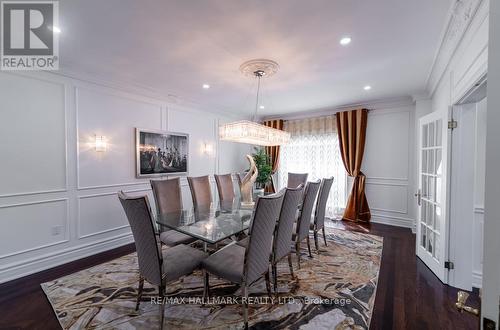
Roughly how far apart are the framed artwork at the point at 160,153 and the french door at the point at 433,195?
3897mm

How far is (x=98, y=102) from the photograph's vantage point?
3.18 m

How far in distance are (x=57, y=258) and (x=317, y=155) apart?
4.95 metres

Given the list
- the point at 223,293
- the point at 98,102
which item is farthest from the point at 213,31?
the point at 223,293

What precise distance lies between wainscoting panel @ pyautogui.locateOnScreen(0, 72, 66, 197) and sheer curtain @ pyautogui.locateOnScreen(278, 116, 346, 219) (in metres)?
4.25

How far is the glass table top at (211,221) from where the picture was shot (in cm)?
201

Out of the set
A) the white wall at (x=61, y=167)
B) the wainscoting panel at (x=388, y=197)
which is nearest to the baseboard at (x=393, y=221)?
the wainscoting panel at (x=388, y=197)

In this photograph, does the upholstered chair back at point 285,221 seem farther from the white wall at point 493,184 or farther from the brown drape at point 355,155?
the brown drape at point 355,155

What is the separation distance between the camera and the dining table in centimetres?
199

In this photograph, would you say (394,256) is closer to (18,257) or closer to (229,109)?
(229,109)

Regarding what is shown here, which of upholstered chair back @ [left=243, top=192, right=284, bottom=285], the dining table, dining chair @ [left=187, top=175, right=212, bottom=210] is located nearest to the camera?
upholstered chair back @ [left=243, top=192, right=284, bottom=285]

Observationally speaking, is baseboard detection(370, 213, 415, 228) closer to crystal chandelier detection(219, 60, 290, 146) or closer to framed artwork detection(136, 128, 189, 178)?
crystal chandelier detection(219, 60, 290, 146)

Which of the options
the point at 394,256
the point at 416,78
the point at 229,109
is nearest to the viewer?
the point at 394,256

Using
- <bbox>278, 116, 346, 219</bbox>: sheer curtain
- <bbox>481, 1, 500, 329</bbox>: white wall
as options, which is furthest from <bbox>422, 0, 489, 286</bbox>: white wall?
<bbox>278, 116, 346, 219</bbox>: sheer curtain

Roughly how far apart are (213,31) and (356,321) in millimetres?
2790
